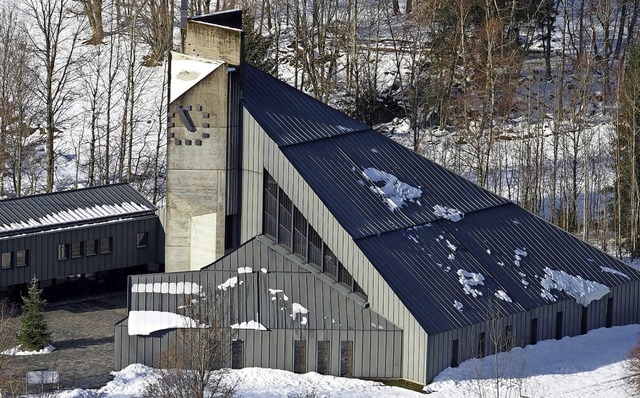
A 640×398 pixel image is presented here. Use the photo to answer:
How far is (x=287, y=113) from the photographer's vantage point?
192 feet

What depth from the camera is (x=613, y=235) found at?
75375 mm

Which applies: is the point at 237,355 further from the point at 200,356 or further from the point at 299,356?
the point at 200,356

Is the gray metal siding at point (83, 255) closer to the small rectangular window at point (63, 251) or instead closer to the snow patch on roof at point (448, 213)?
the small rectangular window at point (63, 251)

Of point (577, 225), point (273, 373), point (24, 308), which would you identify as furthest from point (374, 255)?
point (577, 225)

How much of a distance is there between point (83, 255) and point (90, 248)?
1.54ft

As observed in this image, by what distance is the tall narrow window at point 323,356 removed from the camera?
2069 inches

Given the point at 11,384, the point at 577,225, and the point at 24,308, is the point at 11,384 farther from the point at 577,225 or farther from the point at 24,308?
the point at 577,225

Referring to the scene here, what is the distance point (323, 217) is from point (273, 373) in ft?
21.0

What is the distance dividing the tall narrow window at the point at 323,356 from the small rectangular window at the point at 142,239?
13.2m

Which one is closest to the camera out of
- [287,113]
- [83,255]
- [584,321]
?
[584,321]

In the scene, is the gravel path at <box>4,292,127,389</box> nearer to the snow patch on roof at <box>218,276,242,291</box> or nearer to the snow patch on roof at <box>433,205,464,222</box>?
the snow patch on roof at <box>218,276,242,291</box>

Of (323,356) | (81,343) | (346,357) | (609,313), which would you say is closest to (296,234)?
(323,356)

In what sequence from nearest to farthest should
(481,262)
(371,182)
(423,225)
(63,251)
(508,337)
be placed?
(508,337) → (481,262) → (423,225) → (371,182) → (63,251)

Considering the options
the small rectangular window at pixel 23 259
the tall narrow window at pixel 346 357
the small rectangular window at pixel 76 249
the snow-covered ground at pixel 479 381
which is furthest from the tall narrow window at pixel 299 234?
the small rectangular window at pixel 23 259
